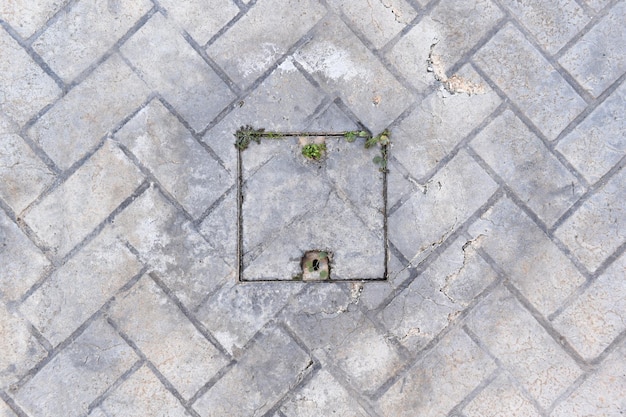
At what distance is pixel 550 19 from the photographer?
9.50 feet

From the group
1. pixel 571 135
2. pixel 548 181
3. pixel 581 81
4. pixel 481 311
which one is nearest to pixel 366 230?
pixel 481 311

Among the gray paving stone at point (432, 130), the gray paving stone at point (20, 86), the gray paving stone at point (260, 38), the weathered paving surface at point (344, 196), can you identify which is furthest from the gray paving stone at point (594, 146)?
the gray paving stone at point (20, 86)

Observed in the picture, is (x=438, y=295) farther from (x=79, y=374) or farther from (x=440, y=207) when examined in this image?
(x=79, y=374)

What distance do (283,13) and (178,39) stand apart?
0.61m

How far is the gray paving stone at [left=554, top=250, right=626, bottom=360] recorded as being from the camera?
287 centimetres

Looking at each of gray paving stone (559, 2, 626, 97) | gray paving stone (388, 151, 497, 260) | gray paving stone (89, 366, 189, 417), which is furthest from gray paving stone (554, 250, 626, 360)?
gray paving stone (89, 366, 189, 417)

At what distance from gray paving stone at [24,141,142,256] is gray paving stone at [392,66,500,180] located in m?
1.56

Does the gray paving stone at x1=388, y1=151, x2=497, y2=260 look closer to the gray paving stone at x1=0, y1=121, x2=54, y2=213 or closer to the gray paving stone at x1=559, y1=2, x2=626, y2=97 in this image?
the gray paving stone at x1=559, y1=2, x2=626, y2=97

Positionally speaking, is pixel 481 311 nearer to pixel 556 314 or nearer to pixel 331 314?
pixel 556 314

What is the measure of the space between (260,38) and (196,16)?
0.38 m

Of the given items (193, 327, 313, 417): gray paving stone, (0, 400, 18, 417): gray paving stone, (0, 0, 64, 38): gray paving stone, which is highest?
(0, 0, 64, 38): gray paving stone

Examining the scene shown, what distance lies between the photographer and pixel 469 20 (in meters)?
2.89

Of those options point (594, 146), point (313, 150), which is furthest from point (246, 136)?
point (594, 146)

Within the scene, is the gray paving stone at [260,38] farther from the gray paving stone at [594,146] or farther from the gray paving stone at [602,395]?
the gray paving stone at [602,395]
